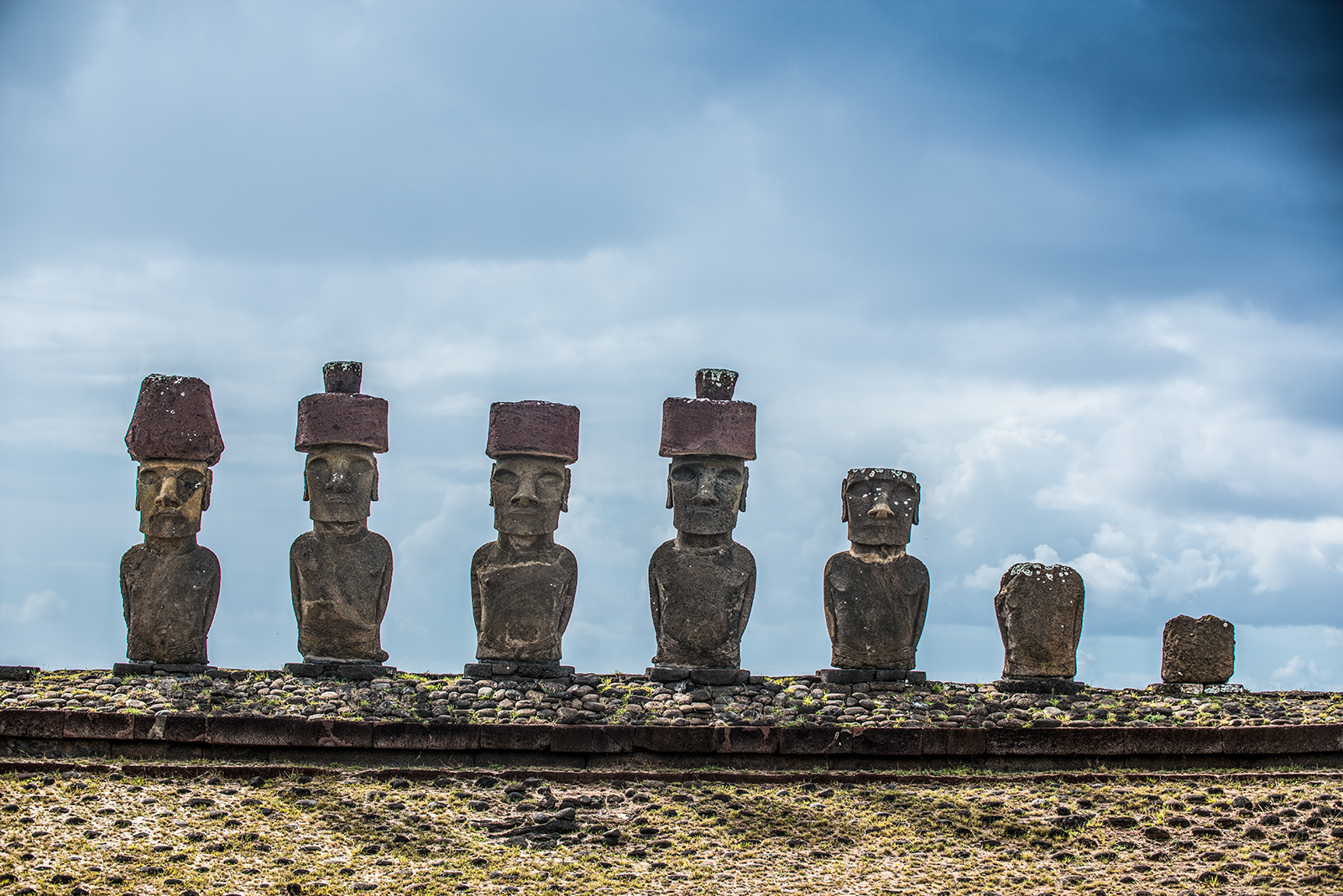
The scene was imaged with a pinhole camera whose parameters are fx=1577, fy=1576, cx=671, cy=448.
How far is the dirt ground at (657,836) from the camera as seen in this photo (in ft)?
30.8

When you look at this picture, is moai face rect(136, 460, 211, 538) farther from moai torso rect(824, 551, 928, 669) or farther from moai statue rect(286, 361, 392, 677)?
moai torso rect(824, 551, 928, 669)

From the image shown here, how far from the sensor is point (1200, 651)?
52.9 feet

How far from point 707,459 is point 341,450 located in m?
3.71

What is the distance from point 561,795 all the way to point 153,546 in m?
6.87

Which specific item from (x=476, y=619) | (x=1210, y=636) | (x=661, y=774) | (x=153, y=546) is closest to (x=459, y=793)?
(x=661, y=774)

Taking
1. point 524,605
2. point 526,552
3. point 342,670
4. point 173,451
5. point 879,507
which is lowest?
point 342,670

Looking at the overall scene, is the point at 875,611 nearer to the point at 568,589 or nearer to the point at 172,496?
the point at 568,589

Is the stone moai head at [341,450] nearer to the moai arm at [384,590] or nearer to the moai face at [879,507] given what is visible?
the moai arm at [384,590]

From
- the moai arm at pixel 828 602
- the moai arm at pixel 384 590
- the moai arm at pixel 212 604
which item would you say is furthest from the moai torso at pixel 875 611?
the moai arm at pixel 212 604

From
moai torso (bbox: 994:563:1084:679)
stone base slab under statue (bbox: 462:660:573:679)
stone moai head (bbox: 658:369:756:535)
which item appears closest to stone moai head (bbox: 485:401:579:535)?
stone moai head (bbox: 658:369:756:535)

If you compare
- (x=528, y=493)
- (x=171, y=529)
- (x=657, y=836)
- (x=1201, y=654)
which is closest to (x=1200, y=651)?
(x=1201, y=654)

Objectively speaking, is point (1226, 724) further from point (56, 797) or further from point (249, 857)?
point (56, 797)

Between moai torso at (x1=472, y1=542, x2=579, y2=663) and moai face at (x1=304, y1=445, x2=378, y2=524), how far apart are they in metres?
1.45

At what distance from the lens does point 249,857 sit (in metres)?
9.61
